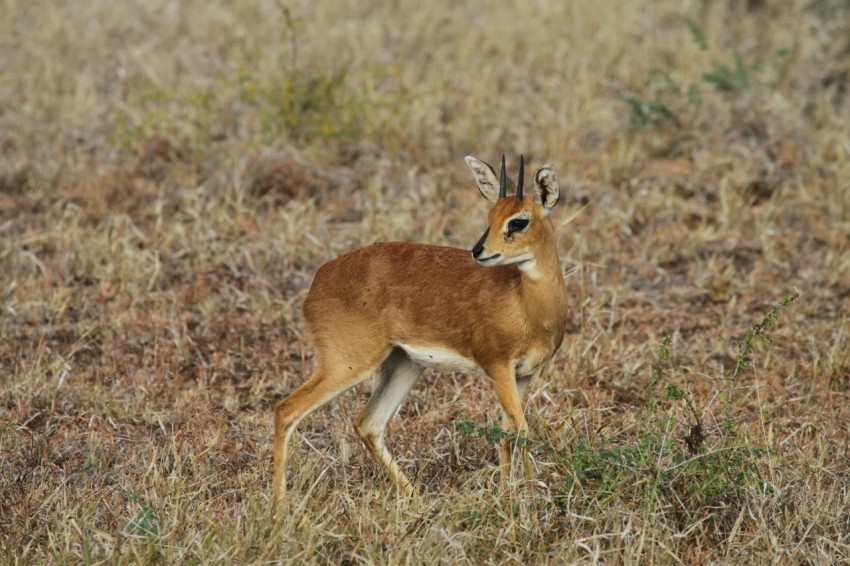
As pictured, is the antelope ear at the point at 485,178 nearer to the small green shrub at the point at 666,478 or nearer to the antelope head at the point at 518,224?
the antelope head at the point at 518,224

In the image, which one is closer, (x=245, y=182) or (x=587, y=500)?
(x=587, y=500)

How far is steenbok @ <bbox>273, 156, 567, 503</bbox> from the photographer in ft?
19.7

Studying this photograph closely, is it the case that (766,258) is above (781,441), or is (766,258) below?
below

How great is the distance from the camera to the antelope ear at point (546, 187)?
593cm

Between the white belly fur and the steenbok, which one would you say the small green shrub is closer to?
the steenbok

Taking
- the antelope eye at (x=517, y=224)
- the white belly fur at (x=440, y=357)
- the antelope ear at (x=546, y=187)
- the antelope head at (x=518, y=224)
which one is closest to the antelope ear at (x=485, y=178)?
the antelope head at (x=518, y=224)

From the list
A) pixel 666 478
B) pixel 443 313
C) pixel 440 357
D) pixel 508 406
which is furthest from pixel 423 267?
pixel 666 478

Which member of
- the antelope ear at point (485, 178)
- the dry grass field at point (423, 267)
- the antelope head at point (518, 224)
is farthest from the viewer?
the antelope ear at point (485, 178)

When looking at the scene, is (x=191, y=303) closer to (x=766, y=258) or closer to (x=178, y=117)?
(x=178, y=117)

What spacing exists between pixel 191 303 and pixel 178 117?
3480mm

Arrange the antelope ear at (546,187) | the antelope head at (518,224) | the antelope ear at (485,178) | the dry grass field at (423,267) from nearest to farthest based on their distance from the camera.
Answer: the dry grass field at (423,267) → the antelope head at (518,224) → the antelope ear at (546,187) → the antelope ear at (485,178)

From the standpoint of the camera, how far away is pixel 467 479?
624 centimetres

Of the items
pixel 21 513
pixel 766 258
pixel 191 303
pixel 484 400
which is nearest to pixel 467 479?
pixel 484 400

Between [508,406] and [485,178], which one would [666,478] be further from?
[485,178]
